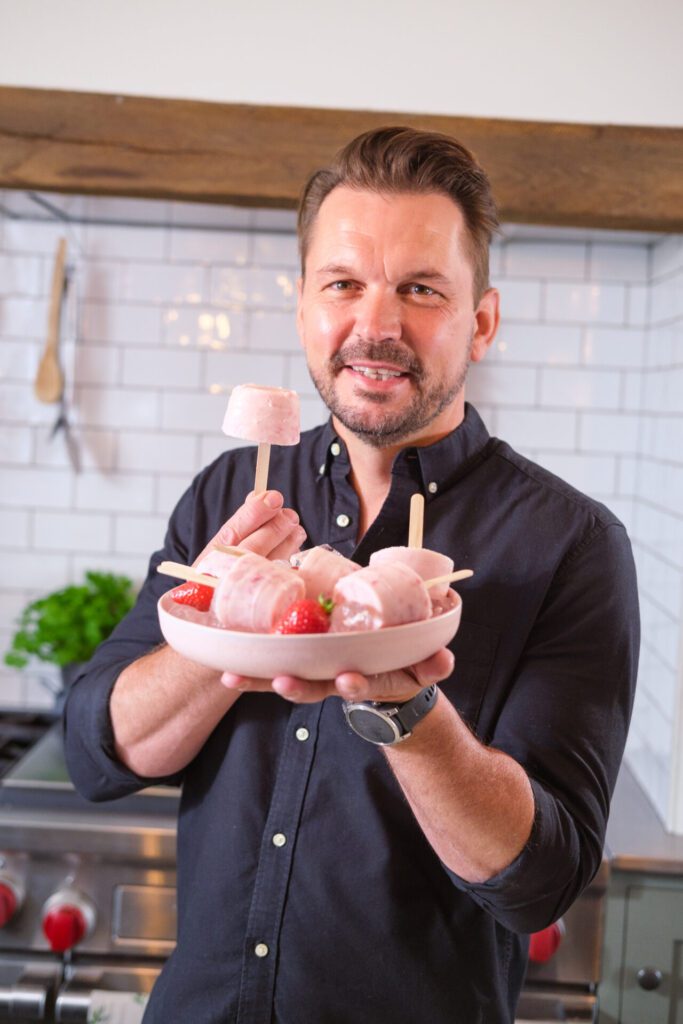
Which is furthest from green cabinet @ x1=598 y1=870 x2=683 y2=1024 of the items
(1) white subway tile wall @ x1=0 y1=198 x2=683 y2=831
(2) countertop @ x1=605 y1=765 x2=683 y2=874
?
(1) white subway tile wall @ x1=0 y1=198 x2=683 y2=831

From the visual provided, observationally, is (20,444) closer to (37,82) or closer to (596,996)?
(37,82)

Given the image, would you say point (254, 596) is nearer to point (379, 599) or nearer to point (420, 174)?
point (379, 599)

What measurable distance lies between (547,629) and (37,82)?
1.43m

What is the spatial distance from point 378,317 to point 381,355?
0.15 feet

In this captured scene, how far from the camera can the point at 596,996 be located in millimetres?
1956

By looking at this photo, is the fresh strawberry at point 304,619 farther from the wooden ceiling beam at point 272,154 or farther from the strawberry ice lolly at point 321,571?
the wooden ceiling beam at point 272,154

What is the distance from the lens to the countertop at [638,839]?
75.9 inches

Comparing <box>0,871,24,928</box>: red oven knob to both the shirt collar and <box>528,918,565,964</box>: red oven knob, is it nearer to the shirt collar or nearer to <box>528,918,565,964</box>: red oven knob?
<box>528,918,565,964</box>: red oven knob

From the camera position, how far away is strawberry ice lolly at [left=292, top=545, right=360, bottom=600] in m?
0.93

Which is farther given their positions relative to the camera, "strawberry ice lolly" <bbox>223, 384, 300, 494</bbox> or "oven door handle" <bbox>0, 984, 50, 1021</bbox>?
"oven door handle" <bbox>0, 984, 50, 1021</bbox>

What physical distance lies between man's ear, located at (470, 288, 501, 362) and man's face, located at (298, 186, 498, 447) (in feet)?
0.29

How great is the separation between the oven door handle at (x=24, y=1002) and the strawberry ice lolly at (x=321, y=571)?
4.48 ft

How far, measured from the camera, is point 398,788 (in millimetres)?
1310

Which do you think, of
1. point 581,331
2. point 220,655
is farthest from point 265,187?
point 220,655
